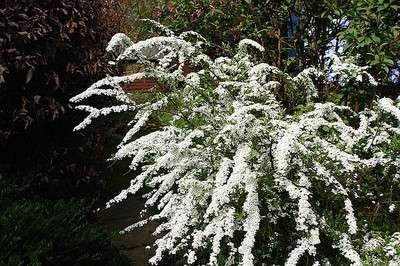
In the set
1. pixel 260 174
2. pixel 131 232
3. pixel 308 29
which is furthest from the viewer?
pixel 308 29

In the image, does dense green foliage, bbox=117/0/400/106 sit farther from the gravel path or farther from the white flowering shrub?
the gravel path

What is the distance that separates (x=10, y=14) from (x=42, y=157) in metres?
1.16

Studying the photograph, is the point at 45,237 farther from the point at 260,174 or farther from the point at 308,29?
the point at 308,29

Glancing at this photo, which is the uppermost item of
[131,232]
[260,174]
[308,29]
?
[308,29]

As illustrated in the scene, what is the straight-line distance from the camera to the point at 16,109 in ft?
12.8

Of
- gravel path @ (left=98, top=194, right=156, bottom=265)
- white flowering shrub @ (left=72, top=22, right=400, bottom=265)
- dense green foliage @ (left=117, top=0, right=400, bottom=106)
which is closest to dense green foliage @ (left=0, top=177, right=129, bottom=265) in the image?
white flowering shrub @ (left=72, top=22, right=400, bottom=265)

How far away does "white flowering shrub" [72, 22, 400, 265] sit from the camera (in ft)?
Result: 9.48

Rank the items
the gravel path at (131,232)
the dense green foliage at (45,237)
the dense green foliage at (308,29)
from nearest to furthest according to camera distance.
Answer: the dense green foliage at (45,237)
the gravel path at (131,232)
the dense green foliage at (308,29)

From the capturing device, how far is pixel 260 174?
9.93 ft

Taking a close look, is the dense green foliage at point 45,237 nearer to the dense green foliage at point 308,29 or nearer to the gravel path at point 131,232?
the gravel path at point 131,232

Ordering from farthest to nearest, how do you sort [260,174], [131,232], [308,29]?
[308,29], [131,232], [260,174]

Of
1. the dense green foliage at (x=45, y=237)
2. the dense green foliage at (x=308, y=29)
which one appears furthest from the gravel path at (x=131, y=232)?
the dense green foliage at (x=308, y=29)

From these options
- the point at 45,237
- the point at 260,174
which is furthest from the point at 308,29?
the point at 45,237

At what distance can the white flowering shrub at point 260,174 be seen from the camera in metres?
2.89
